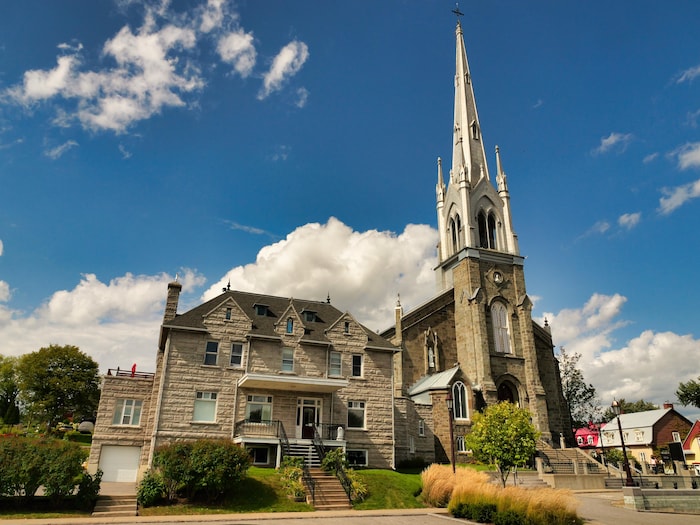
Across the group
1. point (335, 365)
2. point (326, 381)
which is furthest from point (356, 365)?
point (326, 381)

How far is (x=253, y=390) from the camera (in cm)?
2861

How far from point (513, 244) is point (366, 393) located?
81.5ft

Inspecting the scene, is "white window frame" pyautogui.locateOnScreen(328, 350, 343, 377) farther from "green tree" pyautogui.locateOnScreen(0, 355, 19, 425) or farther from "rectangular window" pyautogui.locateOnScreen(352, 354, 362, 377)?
"green tree" pyautogui.locateOnScreen(0, 355, 19, 425)

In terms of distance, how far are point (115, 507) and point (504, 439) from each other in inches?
725

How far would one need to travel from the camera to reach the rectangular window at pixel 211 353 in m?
28.7

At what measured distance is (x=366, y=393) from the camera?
102 feet

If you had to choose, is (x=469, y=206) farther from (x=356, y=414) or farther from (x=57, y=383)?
(x=57, y=383)

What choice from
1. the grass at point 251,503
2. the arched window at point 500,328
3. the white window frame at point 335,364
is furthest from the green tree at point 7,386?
the arched window at point 500,328

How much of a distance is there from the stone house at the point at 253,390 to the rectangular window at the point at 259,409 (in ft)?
0.19

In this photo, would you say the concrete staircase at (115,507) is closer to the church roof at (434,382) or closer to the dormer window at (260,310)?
the dormer window at (260,310)

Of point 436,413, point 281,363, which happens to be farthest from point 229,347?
point 436,413

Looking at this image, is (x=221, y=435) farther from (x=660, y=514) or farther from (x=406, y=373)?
(x=660, y=514)

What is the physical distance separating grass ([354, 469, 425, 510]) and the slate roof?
9.04 metres

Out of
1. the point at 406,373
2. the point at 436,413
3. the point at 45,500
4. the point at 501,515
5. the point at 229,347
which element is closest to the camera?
the point at 501,515
